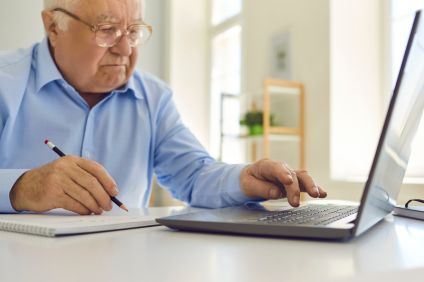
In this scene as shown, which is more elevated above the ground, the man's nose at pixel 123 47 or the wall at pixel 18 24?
the wall at pixel 18 24

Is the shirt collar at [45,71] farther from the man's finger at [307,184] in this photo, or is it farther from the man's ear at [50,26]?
the man's finger at [307,184]

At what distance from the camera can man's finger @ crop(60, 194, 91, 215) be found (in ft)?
2.65

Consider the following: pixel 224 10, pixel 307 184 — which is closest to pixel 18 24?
pixel 224 10

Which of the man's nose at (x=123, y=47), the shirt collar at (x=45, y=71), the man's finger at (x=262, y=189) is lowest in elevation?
the man's finger at (x=262, y=189)

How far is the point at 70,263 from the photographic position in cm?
44

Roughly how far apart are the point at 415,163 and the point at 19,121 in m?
1.98

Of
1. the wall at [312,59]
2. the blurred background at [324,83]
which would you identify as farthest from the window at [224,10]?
the wall at [312,59]

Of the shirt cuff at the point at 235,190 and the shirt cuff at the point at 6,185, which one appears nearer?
the shirt cuff at the point at 6,185

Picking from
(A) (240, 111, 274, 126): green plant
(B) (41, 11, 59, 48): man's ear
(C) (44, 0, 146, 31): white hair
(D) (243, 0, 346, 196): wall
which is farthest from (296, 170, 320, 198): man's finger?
(A) (240, 111, 274, 126): green plant

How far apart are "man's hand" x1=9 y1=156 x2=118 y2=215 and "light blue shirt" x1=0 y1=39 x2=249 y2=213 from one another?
1.08 feet

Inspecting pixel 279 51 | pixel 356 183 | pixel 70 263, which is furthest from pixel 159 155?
pixel 279 51

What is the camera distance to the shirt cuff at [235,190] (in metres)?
1.02

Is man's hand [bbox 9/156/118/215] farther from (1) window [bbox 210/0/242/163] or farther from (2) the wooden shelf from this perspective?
(1) window [bbox 210/0/242/163]

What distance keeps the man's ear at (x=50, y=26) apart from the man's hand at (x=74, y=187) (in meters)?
0.67
